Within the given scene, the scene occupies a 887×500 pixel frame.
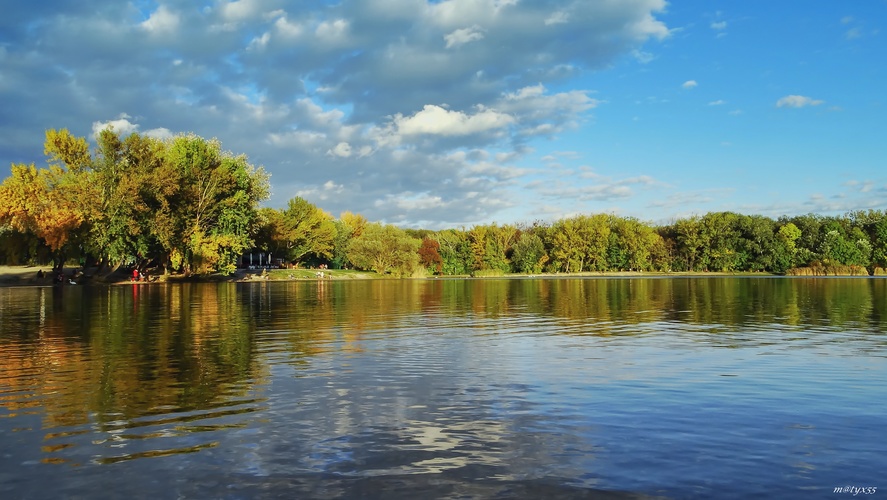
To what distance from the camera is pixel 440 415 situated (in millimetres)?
10992

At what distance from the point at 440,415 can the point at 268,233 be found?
105 m

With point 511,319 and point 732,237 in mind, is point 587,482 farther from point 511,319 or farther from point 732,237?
point 732,237

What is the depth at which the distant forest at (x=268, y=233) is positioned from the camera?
69.6m

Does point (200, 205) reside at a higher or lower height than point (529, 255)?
higher

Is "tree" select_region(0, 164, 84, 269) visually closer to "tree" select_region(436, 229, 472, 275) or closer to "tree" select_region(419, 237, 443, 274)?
"tree" select_region(419, 237, 443, 274)

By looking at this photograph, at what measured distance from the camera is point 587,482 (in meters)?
7.65

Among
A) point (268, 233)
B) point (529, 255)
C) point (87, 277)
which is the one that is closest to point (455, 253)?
point (529, 255)

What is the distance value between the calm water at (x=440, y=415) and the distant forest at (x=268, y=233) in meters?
52.5

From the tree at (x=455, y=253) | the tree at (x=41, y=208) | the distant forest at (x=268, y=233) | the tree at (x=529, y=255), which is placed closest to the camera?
the tree at (x=41, y=208)

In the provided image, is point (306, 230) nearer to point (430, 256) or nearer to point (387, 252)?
point (387, 252)

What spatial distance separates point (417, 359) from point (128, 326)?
1517 cm

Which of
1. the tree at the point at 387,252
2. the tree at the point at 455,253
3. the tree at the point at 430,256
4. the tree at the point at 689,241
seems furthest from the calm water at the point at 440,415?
the tree at the point at 689,241

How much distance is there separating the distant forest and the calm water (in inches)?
2069

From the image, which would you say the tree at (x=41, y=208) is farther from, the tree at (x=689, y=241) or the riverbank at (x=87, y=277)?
the tree at (x=689, y=241)
